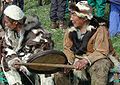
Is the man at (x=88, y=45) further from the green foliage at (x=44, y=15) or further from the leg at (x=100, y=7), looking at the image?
the leg at (x=100, y=7)

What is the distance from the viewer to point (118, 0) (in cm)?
1102

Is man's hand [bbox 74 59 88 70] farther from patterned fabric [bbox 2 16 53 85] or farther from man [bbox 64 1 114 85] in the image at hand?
patterned fabric [bbox 2 16 53 85]

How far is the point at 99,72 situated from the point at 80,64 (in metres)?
0.28

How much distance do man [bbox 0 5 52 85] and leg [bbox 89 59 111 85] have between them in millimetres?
751

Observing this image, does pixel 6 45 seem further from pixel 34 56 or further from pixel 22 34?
pixel 34 56

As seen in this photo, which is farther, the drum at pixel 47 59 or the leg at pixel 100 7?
the leg at pixel 100 7

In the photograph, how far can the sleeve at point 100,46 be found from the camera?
266 inches

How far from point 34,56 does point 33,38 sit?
55 centimetres

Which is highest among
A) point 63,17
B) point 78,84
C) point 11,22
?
point 11,22

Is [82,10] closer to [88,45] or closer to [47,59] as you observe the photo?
[88,45]

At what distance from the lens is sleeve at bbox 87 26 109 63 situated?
6.77m

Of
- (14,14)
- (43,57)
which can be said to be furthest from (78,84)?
(14,14)

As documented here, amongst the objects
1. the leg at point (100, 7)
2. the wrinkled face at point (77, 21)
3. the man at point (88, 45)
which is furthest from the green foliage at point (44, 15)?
the wrinkled face at point (77, 21)

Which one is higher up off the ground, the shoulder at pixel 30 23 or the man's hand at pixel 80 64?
the shoulder at pixel 30 23
